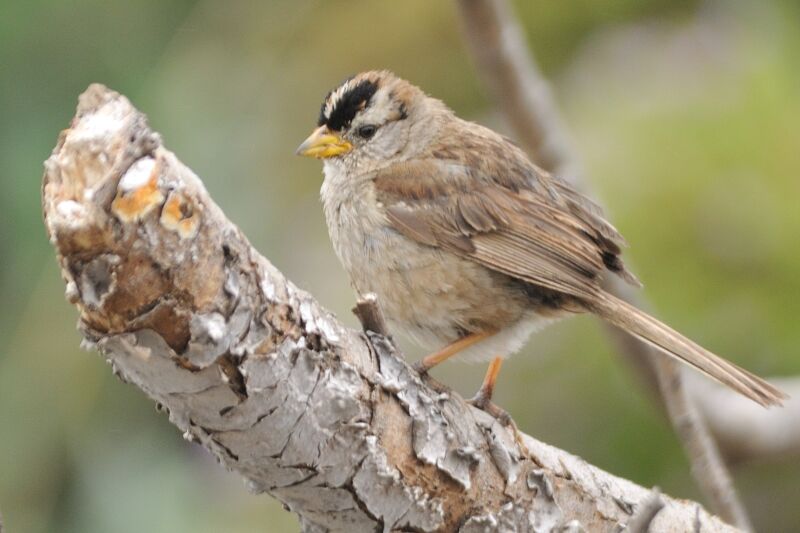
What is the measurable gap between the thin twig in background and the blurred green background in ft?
4.97

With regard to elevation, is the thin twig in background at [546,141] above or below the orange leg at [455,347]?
above

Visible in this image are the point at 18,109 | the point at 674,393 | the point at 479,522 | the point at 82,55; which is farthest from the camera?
the point at 82,55

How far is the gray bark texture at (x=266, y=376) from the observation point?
2.01m

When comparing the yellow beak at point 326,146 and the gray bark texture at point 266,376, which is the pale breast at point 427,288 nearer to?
the yellow beak at point 326,146

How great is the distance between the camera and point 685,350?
3.52 meters

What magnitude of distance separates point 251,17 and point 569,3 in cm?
203

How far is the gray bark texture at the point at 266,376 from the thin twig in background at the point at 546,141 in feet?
1.65

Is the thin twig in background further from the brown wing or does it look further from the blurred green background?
the blurred green background

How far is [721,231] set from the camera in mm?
6156

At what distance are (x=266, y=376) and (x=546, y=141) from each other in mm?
2222

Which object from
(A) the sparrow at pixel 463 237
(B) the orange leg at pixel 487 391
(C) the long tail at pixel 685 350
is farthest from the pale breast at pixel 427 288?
(C) the long tail at pixel 685 350

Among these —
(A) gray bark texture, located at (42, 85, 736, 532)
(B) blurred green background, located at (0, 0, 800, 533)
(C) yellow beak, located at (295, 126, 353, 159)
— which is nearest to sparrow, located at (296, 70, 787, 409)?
(C) yellow beak, located at (295, 126, 353, 159)

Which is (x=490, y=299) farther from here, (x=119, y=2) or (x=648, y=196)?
(x=119, y=2)

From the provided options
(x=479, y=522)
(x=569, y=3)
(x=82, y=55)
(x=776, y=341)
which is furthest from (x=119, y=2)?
(x=479, y=522)
